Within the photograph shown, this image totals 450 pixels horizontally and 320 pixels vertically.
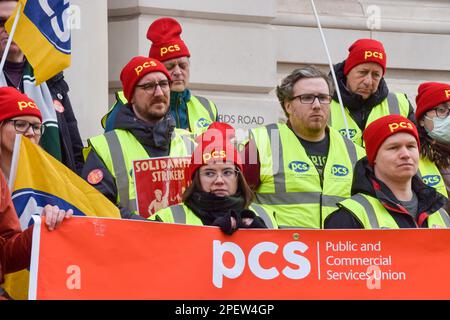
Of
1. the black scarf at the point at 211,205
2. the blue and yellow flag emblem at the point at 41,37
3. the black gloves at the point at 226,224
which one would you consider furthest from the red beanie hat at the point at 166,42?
the black gloves at the point at 226,224

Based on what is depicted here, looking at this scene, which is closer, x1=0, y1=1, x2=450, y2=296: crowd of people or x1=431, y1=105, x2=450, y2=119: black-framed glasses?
x1=0, y1=1, x2=450, y2=296: crowd of people

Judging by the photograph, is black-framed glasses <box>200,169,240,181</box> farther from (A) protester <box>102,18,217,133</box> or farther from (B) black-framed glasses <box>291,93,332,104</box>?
(A) protester <box>102,18,217,133</box>

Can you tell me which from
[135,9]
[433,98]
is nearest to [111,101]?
[135,9]

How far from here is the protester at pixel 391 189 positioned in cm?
874

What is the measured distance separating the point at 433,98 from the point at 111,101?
343cm

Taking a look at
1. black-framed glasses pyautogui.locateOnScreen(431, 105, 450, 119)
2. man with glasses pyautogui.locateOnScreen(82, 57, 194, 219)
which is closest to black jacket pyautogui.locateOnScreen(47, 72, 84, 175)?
man with glasses pyautogui.locateOnScreen(82, 57, 194, 219)

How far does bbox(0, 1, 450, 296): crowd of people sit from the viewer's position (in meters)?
8.68

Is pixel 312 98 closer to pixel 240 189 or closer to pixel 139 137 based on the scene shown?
pixel 139 137

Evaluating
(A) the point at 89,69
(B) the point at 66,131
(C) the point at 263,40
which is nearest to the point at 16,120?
(B) the point at 66,131

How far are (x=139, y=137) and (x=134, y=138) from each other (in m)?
0.03

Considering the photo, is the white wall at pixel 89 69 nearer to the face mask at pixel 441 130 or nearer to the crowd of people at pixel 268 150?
the crowd of people at pixel 268 150

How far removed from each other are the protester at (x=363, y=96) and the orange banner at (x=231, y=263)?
2382 millimetres

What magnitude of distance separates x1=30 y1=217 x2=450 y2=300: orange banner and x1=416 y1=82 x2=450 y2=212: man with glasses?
181 centimetres

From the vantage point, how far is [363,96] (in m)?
10.8
